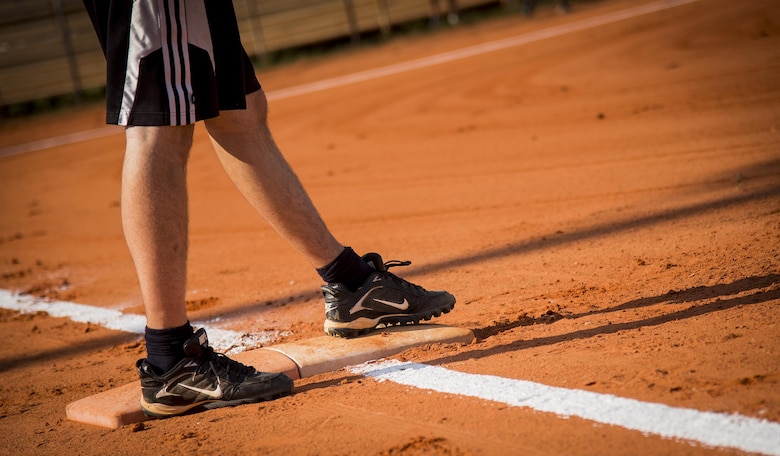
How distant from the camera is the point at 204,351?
2.73 meters

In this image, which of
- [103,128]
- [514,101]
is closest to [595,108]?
[514,101]

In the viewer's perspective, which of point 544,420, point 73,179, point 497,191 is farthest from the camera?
point 73,179

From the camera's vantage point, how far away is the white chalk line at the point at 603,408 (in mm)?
1969

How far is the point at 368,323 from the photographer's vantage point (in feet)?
10.2

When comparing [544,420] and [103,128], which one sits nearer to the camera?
[544,420]

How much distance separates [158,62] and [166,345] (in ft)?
2.73

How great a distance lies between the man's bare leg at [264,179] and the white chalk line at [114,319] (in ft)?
2.07

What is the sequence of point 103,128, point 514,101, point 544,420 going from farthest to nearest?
point 103,128, point 514,101, point 544,420

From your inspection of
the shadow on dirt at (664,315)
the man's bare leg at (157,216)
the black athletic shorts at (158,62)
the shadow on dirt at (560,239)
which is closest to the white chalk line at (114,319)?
the shadow on dirt at (560,239)

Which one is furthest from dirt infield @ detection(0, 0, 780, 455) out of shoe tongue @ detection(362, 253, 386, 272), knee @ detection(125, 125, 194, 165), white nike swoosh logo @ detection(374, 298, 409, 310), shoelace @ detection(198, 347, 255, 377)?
knee @ detection(125, 125, 194, 165)

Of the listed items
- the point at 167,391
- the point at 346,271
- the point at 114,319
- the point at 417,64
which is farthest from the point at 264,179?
the point at 417,64

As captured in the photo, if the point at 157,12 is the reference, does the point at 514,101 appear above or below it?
below

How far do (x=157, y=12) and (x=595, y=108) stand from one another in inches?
203

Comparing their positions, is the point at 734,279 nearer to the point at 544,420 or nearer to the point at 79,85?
the point at 544,420
